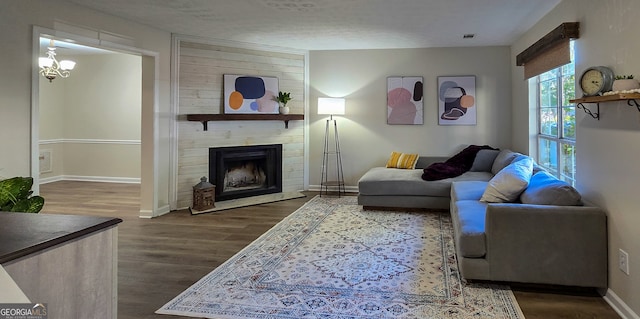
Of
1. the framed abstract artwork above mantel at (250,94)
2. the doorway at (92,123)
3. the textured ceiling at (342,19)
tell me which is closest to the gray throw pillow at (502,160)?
the textured ceiling at (342,19)

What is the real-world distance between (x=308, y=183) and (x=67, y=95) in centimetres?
525

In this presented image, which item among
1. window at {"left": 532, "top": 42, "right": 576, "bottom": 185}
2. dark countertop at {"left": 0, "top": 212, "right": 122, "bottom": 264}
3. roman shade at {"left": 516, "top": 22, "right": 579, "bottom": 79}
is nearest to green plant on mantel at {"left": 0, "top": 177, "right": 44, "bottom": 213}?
dark countertop at {"left": 0, "top": 212, "right": 122, "bottom": 264}

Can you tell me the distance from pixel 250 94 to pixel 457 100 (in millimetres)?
3212

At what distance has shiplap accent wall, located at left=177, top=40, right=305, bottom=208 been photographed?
534 centimetres

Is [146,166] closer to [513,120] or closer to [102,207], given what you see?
[102,207]

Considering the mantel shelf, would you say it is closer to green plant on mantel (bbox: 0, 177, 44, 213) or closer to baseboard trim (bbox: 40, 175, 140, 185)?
baseboard trim (bbox: 40, 175, 140, 185)

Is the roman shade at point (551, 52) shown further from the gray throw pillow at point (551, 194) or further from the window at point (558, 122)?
the gray throw pillow at point (551, 194)

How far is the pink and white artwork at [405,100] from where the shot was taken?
623 cm

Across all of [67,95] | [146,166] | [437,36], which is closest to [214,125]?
[146,166]

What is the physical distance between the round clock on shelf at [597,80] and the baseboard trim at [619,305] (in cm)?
129

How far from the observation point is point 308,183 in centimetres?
671

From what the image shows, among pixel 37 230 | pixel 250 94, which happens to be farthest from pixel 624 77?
pixel 250 94

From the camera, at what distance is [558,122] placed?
13.1 ft

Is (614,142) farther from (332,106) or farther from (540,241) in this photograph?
(332,106)
